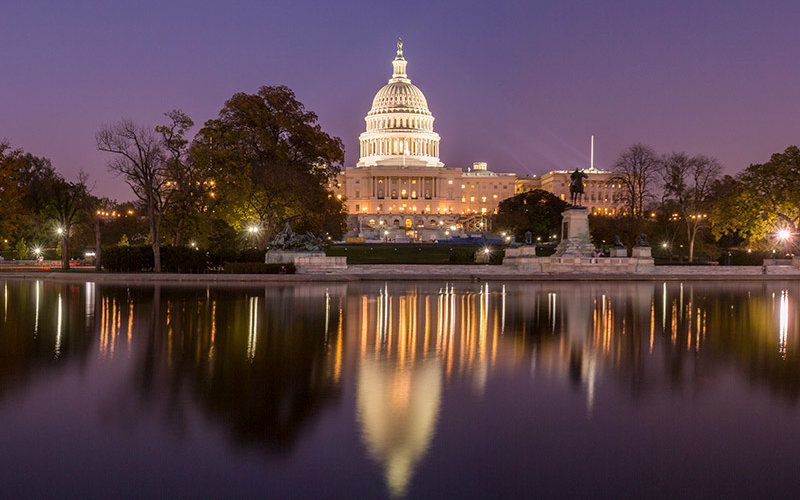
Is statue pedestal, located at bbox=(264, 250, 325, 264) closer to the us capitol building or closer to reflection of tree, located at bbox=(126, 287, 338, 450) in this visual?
reflection of tree, located at bbox=(126, 287, 338, 450)

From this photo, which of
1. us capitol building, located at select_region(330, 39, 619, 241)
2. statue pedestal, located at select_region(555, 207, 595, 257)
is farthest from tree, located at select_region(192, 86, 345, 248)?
us capitol building, located at select_region(330, 39, 619, 241)

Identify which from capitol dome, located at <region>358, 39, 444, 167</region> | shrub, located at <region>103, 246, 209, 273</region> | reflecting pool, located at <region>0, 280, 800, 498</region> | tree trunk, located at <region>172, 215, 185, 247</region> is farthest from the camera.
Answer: capitol dome, located at <region>358, 39, 444, 167</region>

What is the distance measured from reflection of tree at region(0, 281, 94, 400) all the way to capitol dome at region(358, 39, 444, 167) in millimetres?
145976

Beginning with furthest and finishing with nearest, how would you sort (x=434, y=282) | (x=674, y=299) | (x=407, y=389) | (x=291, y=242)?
(x=291, y=242) < (x=434, y=282) < (x=674, y=299) < (x=407, y=389)

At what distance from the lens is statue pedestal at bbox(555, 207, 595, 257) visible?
46.3 meters

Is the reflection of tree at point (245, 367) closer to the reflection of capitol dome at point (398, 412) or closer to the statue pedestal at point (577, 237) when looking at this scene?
the reflection of capitol dome at point (398, 412)

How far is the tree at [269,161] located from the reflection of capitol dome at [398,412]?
34700mm

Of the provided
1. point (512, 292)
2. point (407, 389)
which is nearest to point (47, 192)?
point (512, 292)

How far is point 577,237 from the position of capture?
46.8 m

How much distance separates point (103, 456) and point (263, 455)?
1693 millimetres

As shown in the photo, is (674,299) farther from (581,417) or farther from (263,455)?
(263,455)

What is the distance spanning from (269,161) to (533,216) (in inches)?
1933

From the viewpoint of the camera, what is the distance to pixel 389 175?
161250 mm

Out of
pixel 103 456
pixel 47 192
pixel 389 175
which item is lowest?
pixel 103 456
